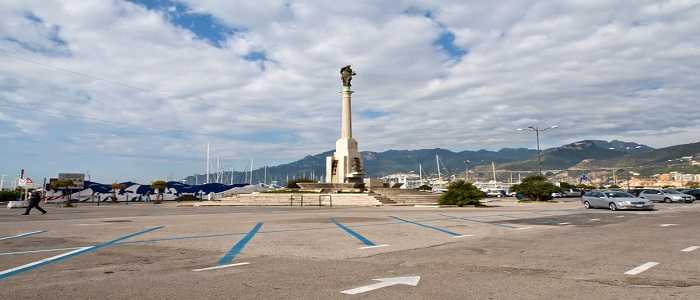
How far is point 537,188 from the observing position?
4441 centimetres

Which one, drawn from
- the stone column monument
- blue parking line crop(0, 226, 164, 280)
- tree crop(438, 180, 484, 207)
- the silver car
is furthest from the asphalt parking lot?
the stone column monument

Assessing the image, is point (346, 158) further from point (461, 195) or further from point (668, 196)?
point (668, 196)

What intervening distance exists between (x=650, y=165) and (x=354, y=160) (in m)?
170

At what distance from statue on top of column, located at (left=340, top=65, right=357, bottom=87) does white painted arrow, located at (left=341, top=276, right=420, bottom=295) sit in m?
48.9

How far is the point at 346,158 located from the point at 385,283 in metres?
45.5

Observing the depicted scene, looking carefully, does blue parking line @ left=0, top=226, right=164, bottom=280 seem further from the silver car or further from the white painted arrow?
the silver car

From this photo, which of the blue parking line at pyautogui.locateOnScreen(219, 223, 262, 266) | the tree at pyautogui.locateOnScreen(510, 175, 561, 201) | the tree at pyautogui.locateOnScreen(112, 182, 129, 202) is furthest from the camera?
the tree at pyautogui.locateOnScreen(112, 182, 129, 202)

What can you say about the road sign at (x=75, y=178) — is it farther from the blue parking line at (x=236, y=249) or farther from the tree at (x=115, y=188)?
the blue parking line at (x=236, y=249)

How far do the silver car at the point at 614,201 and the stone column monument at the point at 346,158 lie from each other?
25.0 metres

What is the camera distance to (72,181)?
44.7m

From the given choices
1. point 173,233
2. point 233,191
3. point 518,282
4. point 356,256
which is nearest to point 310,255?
point 356,256

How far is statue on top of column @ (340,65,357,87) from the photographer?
55.1m

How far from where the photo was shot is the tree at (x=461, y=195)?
34500 millimetres

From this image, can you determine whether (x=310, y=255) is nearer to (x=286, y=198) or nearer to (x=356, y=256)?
(x=356, y=256)
